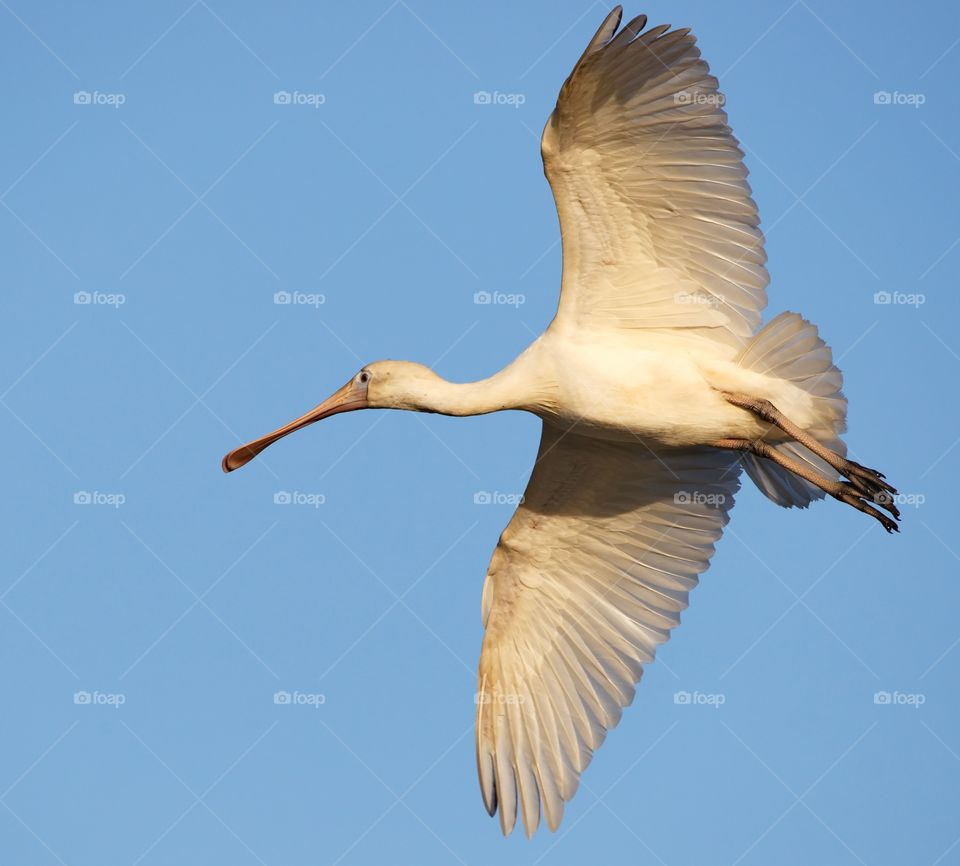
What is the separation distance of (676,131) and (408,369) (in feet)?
10.8

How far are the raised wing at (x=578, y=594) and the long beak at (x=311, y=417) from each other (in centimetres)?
183

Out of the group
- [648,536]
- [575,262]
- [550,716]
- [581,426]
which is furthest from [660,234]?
[550,716]

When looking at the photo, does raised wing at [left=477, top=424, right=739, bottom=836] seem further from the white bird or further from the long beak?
the long beak

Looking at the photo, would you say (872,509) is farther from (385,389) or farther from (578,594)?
(385,389)

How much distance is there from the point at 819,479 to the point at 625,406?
198 centimetres

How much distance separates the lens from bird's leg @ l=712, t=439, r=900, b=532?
15000mm

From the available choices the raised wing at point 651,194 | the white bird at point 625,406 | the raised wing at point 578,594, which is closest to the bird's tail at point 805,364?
the white bird at point 625,406

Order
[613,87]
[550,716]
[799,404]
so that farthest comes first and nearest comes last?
1. [550,716]
2. [799,404]
3. [613,87]

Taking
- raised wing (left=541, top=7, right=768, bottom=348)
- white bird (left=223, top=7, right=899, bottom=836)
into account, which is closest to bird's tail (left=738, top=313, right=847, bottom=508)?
white bird (left=223, top=7, right=899, bottom=836)

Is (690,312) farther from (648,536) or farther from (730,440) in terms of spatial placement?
→ (648,536)

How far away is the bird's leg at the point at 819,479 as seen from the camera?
49.2 ft

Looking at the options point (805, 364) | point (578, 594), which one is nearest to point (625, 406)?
point (805, 364)

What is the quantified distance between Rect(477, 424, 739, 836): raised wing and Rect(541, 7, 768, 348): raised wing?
147cm

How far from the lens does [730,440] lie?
49.1ft
